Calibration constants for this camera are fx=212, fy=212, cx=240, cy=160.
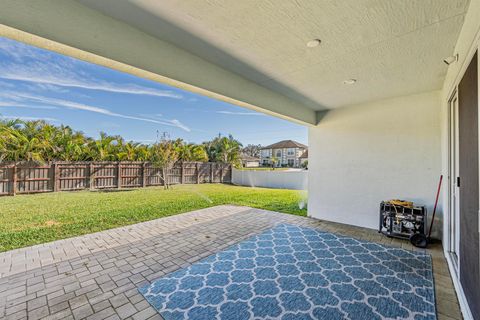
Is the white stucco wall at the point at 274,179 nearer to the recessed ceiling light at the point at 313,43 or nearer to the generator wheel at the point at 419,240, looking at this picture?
the generator wheel at the point at 419,240

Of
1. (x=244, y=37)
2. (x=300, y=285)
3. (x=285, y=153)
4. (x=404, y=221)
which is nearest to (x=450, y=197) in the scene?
(x=404, y=221)

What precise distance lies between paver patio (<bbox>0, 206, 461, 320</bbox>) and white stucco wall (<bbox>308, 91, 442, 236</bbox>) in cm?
61

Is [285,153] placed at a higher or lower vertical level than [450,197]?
higher

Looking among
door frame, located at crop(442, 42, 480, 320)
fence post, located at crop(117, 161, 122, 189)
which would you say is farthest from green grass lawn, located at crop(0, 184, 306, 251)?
fence post, located at crop(117, 161, 122, 189)

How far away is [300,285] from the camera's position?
7.73 ft

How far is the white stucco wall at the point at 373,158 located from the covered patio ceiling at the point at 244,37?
929 millimetres

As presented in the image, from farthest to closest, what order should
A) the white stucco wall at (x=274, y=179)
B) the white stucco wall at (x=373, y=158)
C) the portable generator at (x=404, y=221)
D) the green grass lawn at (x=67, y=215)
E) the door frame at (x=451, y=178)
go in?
the white stucco wall at (x=274, y=179) → the white stucco wall at (x=373, y=158) → the green grass lawn at (x=67, y=215) → the portable generator at (x=404, y=221) → the door frame at (x=451, y=178)

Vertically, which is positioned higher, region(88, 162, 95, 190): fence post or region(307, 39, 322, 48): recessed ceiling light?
region(307, 39, 322, 48): recessed ceiling light

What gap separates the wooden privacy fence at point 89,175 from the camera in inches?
307

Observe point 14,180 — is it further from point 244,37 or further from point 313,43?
point 313,43

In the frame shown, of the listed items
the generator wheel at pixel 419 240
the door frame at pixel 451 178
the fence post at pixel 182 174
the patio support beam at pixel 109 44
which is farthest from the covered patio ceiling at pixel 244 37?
the fence post at pixel 182 174

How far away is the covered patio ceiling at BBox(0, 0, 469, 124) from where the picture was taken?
5.73 ft

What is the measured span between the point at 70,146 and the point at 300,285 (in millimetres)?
11338

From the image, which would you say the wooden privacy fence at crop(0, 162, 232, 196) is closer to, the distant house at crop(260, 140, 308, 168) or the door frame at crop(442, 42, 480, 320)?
the door frame at crop(442, 42, 480, 320)
